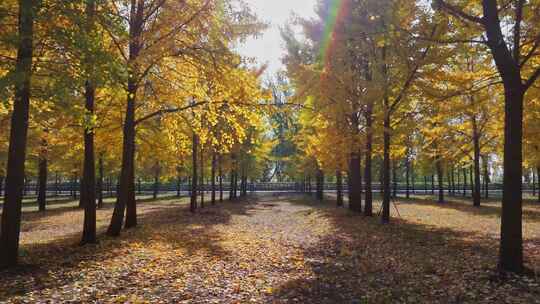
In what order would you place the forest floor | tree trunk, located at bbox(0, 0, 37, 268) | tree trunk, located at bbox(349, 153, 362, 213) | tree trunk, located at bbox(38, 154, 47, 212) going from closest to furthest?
the forest floor < tree trunk, located at bbox(0, 0, 37, 268) < tree trunk, located at bbox(349, 153, 362, 213) < tree trunk, located at bbox(38, 154, 47, 212)

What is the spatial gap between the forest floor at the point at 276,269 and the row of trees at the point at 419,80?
4.33 feet

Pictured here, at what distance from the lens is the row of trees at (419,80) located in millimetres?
6289

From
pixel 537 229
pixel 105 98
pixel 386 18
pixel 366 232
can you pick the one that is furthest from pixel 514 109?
pixel 105 98

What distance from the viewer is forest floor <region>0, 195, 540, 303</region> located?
5.53m

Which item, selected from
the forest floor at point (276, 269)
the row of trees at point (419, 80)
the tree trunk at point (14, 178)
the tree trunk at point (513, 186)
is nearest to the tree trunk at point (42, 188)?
the forest floor at point (276, 269)

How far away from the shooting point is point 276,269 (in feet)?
24.3

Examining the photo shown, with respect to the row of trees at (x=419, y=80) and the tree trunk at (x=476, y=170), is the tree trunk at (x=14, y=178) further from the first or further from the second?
the tree trunk at (x=476, y=170)

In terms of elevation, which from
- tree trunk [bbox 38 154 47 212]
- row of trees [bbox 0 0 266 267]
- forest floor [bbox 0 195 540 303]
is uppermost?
row of trees [bbox 0 0 266 267]

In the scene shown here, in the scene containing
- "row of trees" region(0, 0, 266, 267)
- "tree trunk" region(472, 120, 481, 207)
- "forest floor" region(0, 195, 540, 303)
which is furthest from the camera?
"tree trunk" region(472, 120, 481, 207)

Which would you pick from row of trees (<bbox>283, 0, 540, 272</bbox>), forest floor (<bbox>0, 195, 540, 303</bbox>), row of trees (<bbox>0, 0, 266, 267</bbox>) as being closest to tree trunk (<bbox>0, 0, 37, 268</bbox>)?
row of trees (<bbox>0, 0, 266, 267</bbox>)

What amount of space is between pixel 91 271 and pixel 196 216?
1129 cm

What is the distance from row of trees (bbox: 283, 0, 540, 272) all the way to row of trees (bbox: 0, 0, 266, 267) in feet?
8.75

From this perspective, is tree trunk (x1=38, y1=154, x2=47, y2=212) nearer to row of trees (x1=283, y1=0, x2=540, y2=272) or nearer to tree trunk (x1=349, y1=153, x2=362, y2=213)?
row of trees (x1=283, y1=0, x2=540, y2=272)

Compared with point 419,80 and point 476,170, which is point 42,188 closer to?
point 419,80
